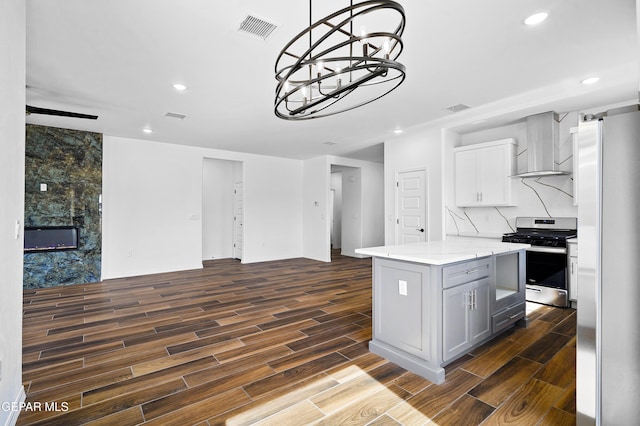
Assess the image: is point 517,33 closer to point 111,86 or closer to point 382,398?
point 382,398

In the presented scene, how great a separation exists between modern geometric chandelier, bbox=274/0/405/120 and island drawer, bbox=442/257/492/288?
1403 millimetres

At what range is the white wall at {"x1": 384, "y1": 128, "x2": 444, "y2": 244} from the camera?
17.6 feet

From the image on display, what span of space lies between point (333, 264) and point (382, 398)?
531 cm

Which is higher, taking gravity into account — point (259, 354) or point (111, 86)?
point (111, 86)

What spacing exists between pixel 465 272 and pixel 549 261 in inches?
96.1

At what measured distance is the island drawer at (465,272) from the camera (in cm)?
236

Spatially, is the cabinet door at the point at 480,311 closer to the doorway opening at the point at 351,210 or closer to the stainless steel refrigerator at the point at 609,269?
the stainless steel refrigerator at the point at 609,269

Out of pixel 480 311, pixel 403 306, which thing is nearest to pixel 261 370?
pixel 403 306

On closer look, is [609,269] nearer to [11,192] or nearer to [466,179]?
[11,192]

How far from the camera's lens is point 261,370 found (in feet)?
8.13

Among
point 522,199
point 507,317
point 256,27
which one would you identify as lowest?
point 507,317

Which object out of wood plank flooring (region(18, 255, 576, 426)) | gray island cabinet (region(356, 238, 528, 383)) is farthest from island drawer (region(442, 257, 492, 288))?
wood plank flooring (region(18, 255, 576, 426))

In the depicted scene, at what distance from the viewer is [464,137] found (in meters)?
5.67

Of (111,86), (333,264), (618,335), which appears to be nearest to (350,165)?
(333,264)
